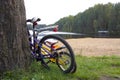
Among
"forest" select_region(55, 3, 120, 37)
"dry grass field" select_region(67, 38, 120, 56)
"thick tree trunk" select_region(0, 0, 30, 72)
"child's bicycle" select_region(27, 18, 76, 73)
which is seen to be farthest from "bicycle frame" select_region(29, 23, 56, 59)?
"forest" select_region(55, 3, 120, 37)

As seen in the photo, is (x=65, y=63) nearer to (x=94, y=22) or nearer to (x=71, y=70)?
(x=71, y=70)

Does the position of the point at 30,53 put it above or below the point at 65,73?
above

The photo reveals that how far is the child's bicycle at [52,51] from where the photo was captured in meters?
5.18

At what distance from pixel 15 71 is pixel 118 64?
3.62 m

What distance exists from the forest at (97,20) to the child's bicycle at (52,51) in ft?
280

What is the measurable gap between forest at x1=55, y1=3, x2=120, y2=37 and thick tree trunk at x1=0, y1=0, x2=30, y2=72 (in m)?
86.0

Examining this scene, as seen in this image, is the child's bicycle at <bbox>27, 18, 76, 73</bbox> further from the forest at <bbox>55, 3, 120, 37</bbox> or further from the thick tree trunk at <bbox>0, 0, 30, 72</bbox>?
the forest at <bbox>55, 3, 120, 37</bbox>

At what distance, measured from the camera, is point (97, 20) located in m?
Answer: 99.4

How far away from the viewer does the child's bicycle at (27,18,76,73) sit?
5177 millimetres

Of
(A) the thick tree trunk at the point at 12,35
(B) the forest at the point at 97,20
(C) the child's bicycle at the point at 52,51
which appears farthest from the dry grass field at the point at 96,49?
(B) the forest at the point at 97,20

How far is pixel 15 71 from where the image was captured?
15.2 feet

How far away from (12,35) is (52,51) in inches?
34.2

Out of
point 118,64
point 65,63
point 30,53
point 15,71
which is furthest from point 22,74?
point 118,64

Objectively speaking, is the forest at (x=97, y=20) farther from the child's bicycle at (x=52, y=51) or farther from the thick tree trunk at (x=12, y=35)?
the thick tree trunk at (x=12, y=35)
